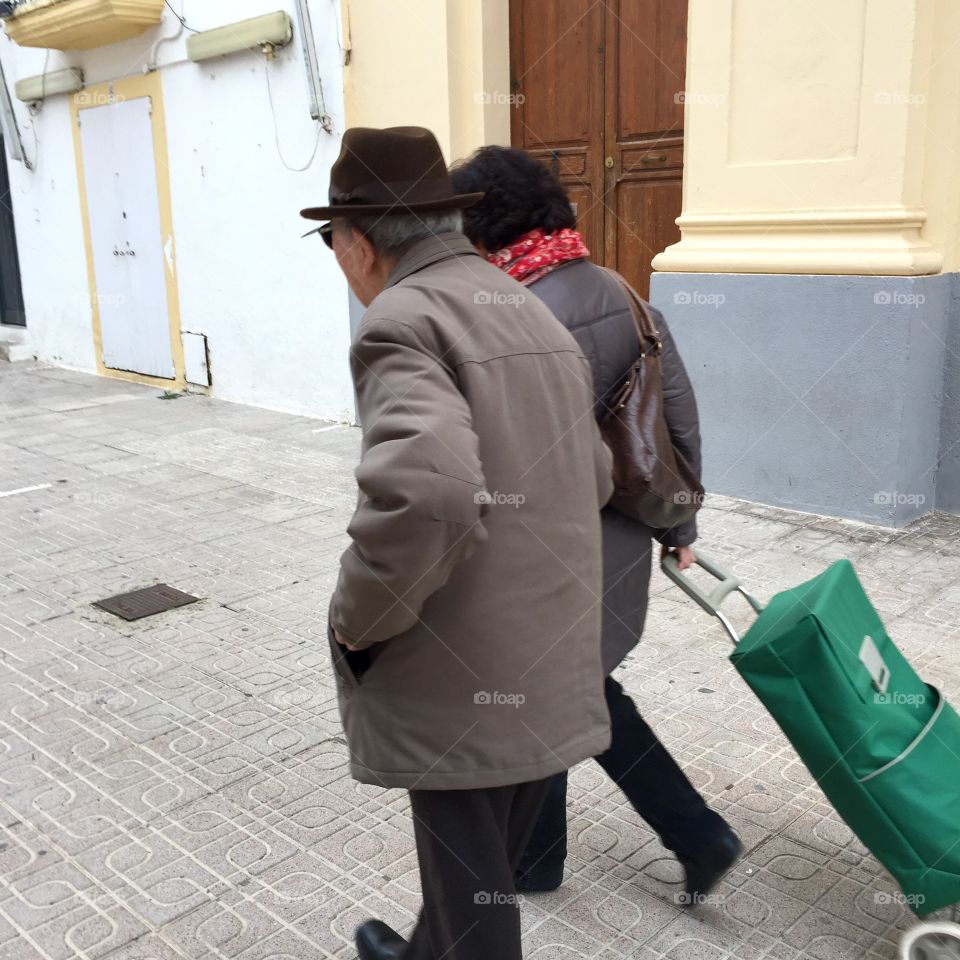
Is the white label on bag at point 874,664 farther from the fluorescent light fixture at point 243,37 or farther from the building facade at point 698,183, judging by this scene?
the fluorescent light fixture at point 243,37

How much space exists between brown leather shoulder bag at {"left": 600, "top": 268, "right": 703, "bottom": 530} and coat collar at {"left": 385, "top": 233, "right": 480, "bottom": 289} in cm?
58

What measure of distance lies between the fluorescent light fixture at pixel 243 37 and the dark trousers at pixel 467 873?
7.79 metres

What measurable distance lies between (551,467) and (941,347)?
437cm

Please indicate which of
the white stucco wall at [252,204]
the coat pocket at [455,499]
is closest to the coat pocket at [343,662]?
the coat pocket at [455,499]

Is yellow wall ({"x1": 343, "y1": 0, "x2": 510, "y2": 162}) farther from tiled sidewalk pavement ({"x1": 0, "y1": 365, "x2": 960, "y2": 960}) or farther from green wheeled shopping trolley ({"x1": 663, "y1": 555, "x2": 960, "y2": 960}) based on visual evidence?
green wheeled shopping trolley ({"x1": 663, "y1": 555, "x2": 960, "y2": 960})

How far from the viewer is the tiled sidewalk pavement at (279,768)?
2.60 m

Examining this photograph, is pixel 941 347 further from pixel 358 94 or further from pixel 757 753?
pixel 358 94

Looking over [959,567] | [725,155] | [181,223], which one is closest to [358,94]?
[181,223]

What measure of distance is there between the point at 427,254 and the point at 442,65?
609cm

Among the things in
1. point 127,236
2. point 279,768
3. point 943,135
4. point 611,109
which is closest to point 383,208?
point 279,768

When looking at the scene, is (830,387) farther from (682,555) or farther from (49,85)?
(49,85)

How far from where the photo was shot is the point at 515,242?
Result: 246cm

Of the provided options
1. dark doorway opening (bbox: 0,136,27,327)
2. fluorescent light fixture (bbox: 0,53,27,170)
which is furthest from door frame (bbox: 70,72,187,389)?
dark doorway opening (bbox: 0,136,27,327)

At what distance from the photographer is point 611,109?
6996 mm
